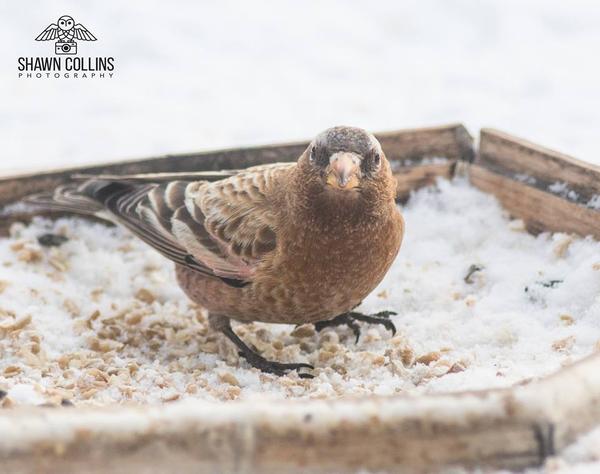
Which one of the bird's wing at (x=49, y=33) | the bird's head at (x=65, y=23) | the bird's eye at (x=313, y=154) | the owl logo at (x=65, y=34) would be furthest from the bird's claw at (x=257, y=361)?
the bird's head at (x=65, y=23)

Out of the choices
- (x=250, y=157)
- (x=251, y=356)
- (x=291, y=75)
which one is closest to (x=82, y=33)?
(x=291, y=75)

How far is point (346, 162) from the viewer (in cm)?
343

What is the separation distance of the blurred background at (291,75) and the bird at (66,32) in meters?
0.10

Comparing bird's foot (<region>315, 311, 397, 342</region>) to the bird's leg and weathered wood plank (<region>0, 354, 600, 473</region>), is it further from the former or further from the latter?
weathered wood plank (<region>0, 354, 600, 473</region>)

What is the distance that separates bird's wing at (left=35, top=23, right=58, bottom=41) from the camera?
26.1 ft

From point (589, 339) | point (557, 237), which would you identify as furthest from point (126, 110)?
point (589, 339)

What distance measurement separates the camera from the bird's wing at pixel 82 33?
26.5 feet

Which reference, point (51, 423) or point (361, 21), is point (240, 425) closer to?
point (51, 423)

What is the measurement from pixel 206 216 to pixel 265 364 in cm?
69

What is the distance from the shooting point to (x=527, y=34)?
8.50 m

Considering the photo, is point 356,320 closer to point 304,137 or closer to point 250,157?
point 250,157

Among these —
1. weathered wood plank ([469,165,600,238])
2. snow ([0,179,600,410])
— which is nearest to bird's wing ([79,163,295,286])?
snow ([0,179,600,410])

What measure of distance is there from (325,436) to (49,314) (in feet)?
7.02

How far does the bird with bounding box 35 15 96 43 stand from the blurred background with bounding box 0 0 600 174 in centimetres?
10
